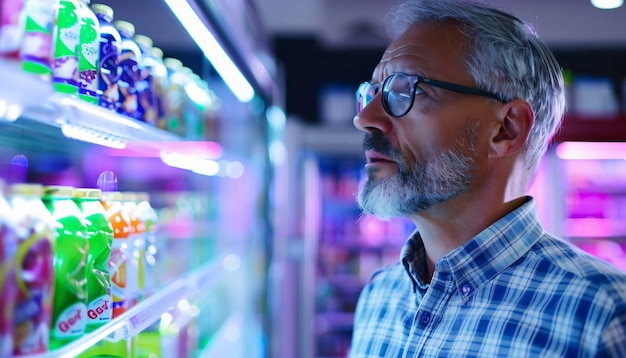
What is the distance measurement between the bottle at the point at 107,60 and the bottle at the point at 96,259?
9.3 inches

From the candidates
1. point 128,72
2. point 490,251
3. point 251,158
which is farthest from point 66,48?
point 251,158

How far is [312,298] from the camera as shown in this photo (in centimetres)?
446

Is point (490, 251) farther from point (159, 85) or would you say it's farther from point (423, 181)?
point (159, 85)

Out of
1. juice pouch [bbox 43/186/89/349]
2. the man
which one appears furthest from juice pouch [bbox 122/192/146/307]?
the man

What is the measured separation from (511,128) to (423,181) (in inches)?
11.1

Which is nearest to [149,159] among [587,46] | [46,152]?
[46,152]

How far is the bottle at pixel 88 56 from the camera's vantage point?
112cm

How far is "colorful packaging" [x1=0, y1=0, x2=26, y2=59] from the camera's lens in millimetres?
759

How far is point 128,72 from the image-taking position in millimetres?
1361

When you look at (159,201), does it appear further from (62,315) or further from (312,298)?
(312,298)

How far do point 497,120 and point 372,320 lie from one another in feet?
2.11

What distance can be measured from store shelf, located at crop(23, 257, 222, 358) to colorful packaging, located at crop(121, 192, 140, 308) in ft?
0.11

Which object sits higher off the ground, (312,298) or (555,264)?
(555,264)

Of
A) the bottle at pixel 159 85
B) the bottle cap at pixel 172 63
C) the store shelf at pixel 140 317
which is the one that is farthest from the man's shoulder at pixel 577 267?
the bottle cap at pixel 172 63
